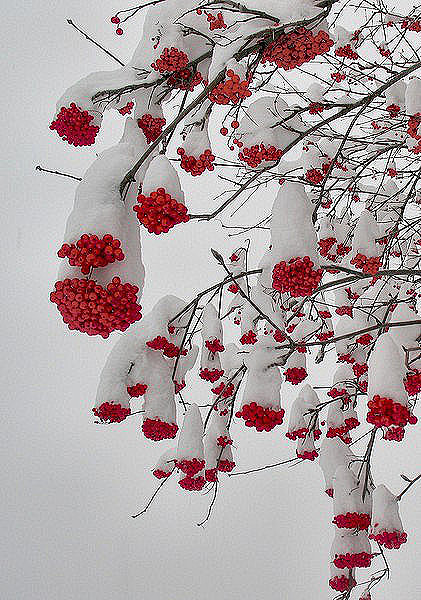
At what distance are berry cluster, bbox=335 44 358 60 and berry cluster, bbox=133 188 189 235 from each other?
338 centimetres

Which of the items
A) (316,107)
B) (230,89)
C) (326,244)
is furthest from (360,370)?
(230,89)

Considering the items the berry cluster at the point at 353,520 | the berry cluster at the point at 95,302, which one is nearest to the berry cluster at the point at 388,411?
the berry cluster at the point at 95,302

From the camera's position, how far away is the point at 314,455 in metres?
4.73

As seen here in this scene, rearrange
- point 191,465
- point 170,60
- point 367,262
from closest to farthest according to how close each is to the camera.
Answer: point 170,60
point 367,262
point 191,465

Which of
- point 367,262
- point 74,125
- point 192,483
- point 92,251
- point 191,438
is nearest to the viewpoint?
point 92,251

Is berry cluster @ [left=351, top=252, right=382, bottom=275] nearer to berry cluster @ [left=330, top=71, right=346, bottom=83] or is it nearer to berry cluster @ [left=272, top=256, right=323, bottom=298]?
berry cluster @ [left=272, top=256, right=323, bottom=298]

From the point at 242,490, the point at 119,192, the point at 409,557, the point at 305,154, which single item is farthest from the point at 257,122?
the point at 242,490

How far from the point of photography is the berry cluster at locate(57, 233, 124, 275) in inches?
71.9

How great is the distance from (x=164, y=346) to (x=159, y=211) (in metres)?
1.99

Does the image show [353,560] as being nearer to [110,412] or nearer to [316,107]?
[110,412]

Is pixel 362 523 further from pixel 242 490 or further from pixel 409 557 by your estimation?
pixel 242 490

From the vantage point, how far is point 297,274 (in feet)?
7.20

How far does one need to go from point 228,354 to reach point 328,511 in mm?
13827

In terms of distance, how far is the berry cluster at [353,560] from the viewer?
4.18 m
